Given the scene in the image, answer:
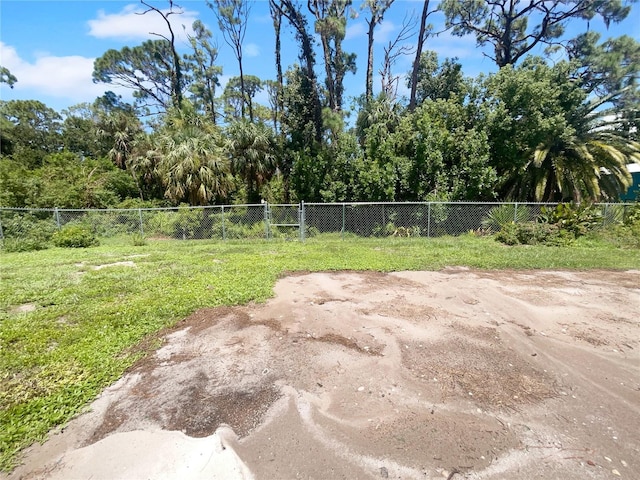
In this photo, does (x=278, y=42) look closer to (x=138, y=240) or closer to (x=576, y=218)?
(x=138, y=240)

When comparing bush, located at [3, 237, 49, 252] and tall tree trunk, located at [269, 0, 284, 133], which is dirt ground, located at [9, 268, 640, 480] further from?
tall tree trunk, located at [269, 0, 284, 133]

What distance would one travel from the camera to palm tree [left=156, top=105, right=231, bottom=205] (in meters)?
12.8

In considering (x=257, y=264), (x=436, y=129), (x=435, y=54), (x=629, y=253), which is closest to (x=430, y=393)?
(x=257, y=264)

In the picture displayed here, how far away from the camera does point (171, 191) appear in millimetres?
13109

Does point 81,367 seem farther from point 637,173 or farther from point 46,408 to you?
point 637,173

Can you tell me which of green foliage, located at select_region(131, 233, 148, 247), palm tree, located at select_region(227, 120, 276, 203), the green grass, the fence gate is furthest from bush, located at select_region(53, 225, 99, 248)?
the fence gate

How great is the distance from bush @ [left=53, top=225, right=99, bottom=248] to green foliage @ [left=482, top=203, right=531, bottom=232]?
A: 47.9 feet

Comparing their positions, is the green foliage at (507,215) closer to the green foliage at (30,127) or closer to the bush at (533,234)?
the bush at (533,234)

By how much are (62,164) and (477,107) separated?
19.9 metres

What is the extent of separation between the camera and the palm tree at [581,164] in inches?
474

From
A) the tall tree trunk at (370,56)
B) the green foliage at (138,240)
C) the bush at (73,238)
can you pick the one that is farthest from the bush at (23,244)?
the tall tree trunk at (370,56)

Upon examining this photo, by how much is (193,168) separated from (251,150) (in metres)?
2.57

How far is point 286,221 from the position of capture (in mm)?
11852

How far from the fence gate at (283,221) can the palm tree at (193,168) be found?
3261mm
